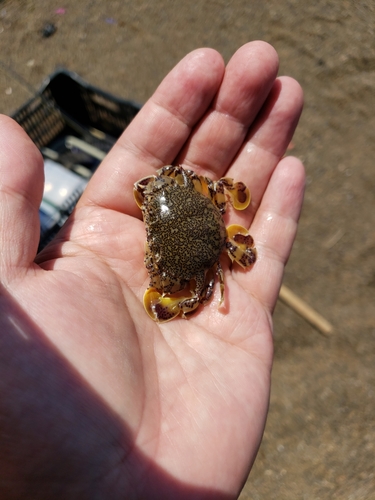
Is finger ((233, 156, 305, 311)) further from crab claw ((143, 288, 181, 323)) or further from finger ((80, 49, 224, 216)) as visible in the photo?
finger ((80, 49, 224, 216))

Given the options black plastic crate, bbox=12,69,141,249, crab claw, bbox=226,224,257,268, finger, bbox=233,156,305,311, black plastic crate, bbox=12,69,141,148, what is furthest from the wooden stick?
black plastic crate, bbox=12,69,141,148

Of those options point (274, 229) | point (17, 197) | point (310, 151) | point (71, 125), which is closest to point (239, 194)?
point (274, 229)

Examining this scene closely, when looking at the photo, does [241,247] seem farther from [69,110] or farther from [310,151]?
[69,110]

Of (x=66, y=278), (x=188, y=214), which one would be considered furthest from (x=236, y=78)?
(x=66, y=278)

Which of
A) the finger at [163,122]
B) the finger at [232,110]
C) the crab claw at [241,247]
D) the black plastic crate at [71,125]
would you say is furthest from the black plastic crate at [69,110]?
the crab claw at [241,247]

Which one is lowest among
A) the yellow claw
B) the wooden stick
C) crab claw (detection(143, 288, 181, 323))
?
the wooden stick

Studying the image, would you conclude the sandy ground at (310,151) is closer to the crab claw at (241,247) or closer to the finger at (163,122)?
the crab claw at (241,247)
